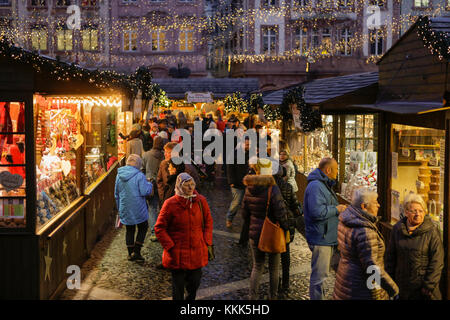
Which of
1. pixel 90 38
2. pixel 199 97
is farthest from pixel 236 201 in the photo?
pixel 90 38

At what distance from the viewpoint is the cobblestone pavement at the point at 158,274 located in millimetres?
7297

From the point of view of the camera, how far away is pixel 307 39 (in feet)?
124

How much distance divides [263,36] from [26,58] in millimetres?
32748

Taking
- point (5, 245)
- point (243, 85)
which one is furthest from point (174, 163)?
point (243, 85)

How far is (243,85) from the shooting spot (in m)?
34.0

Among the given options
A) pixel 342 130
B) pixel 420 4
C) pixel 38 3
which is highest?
pixel 38 3

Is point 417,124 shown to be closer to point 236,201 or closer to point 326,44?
point 236,201

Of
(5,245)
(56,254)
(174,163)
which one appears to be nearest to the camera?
(5,245)

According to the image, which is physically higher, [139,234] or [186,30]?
[186,30]

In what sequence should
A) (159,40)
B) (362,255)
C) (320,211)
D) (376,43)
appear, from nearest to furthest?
(362,255) < (320,211) < (376,43) < (159,40)

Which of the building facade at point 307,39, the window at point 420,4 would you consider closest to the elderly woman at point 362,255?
the building facade at point 307,39

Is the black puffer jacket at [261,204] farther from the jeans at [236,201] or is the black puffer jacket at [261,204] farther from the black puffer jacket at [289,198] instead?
the jeans at [236,201]

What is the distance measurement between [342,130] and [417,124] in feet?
12.5
